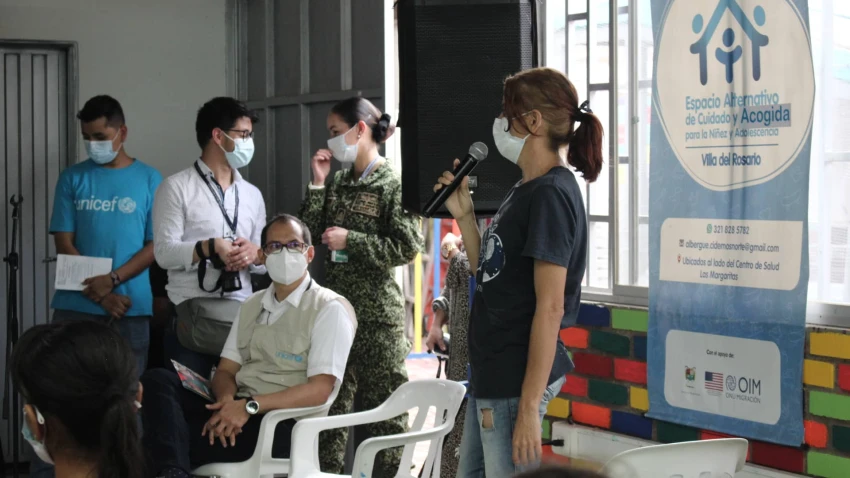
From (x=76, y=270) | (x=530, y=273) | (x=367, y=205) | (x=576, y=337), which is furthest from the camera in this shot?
(x=76, y=270)

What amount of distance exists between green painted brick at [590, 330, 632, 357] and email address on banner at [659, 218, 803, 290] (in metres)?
0.30

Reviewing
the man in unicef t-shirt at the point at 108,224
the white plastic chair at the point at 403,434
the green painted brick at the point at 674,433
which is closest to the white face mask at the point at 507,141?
the white plastic chair at the point at 403,434

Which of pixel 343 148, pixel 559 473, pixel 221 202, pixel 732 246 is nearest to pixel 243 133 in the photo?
pixel 221 202

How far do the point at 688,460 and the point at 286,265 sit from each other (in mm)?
1742

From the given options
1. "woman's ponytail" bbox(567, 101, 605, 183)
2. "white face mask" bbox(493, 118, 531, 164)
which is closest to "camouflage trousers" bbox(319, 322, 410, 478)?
"white face mask" bbox(493, 118, 531, 164)

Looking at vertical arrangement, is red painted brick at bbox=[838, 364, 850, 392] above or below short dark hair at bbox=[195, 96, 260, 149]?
below

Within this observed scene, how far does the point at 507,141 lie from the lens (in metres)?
2.31

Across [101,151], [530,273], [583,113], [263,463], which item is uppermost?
[101,151]

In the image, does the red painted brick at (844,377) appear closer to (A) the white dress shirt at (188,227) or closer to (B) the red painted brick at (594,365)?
(B) the red painted brick at (594,365)

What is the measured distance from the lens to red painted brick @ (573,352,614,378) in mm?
3455

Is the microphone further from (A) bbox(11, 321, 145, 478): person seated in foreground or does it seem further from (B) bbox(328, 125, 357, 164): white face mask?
(B) bbox(328, 125, 357, 164): white face mask

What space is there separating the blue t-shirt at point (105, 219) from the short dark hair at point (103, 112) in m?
0.22

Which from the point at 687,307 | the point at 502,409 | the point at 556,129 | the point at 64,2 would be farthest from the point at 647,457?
the point at 64,2

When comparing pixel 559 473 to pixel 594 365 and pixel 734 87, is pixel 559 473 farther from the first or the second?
pixel 594 365
